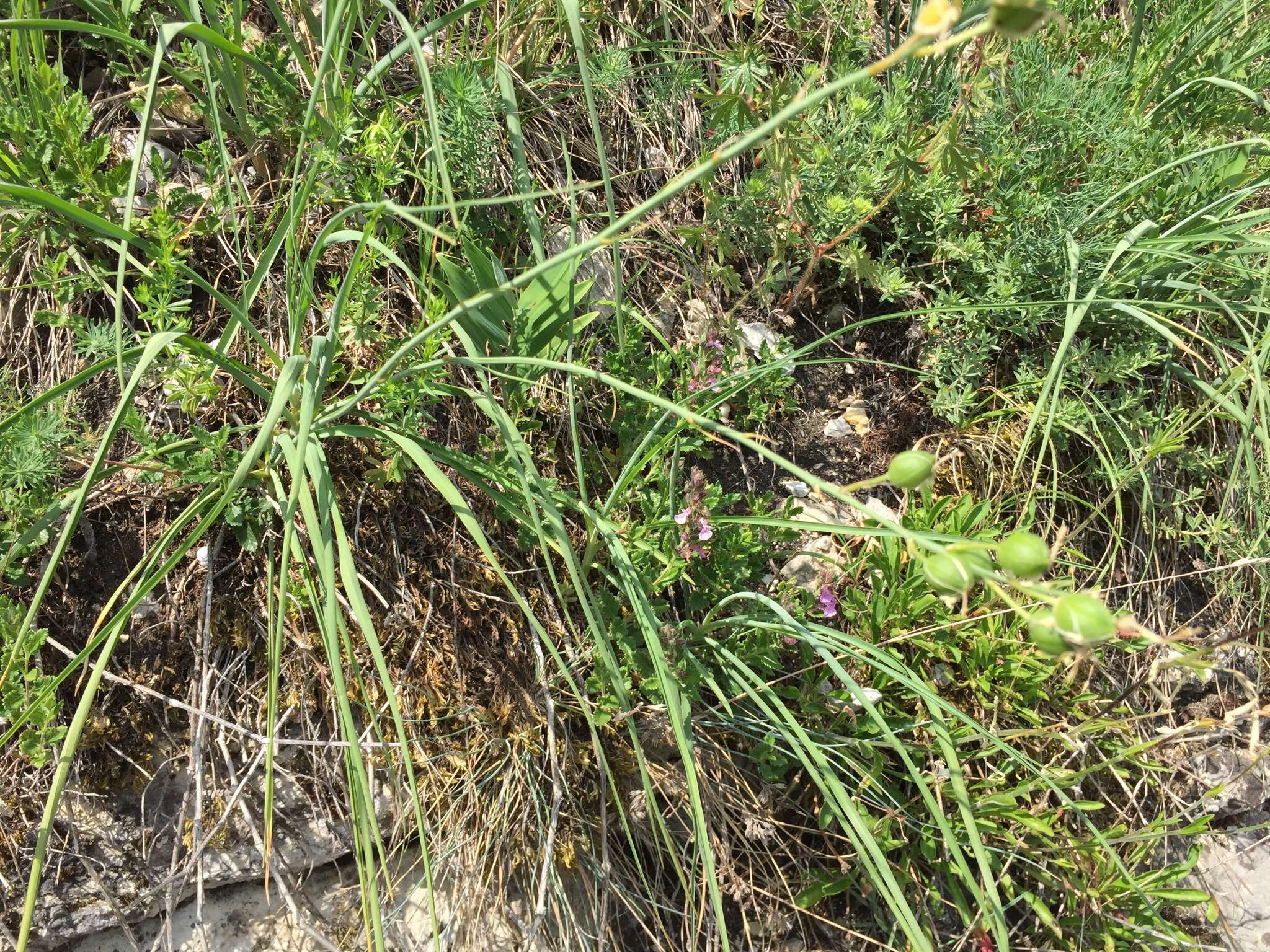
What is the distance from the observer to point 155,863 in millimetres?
1287

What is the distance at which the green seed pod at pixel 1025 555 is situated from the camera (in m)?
0.61

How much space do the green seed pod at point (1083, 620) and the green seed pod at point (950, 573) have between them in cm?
6

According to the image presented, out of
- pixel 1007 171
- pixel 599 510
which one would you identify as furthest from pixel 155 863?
pixel 1007 171

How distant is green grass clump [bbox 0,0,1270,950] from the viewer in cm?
119

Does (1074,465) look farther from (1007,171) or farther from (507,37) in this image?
(507,37)

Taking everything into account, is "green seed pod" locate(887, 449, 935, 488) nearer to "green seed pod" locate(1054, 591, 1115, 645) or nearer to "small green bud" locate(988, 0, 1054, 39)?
"green seed pod" locate(1054, 591, 1115, 645)

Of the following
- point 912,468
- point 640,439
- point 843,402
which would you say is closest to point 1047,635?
point 912,468

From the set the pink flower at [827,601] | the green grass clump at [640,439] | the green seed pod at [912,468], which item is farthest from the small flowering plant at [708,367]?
the green seed pod at [912,468]

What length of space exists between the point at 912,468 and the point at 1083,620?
0.18 metres

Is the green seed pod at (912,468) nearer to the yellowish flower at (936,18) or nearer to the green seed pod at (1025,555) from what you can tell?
the green seed pod at (1025,555)

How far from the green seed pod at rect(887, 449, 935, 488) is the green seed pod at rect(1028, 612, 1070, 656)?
0.46 feet

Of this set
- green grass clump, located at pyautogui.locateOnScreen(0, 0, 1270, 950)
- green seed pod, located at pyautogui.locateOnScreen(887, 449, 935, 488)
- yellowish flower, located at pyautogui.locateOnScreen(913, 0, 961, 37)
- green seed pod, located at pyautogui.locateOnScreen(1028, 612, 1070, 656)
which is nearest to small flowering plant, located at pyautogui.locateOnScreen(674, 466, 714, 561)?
green grass clump, located at pyautogui.locateOnScreen(0, 0, 1270, 950)

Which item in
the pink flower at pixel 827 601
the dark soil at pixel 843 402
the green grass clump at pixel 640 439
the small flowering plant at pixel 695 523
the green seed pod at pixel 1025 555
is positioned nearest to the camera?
the green seed pod at pixel 1025 555

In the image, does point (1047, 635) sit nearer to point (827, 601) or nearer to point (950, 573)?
point (950, 573)
